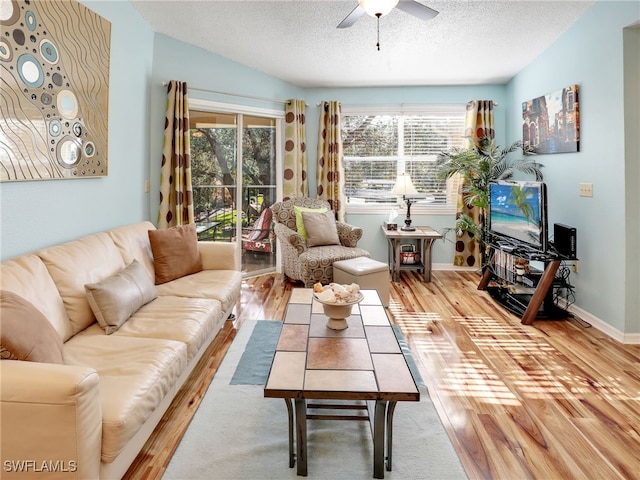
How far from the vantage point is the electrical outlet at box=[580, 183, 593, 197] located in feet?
11.3

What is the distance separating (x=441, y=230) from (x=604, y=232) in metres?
2.41

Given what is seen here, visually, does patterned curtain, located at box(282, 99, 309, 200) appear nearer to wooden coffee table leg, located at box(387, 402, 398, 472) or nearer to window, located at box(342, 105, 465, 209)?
window, located at box(342, 105, 465, 209)

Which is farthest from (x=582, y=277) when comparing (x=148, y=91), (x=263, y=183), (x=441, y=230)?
(x=148, y=91)

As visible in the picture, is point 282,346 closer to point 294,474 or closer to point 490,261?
point 294,474

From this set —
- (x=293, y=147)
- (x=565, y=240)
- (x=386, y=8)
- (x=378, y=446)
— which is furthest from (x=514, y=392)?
(x=293, y=147)

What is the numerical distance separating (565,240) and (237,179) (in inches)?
140

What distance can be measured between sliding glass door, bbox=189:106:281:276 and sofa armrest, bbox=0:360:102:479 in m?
3.51

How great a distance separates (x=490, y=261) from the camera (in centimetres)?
446

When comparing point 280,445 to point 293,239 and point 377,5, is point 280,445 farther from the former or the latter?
point 293,239

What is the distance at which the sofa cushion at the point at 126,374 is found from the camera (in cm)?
143

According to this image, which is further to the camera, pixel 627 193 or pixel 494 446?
pixel 627 193

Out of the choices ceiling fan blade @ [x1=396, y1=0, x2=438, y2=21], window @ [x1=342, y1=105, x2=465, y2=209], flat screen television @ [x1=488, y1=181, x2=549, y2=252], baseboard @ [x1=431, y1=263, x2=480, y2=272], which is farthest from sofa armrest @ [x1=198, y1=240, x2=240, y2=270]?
baseboard @ [x1=431, y1=263, x2=480, y2=272]

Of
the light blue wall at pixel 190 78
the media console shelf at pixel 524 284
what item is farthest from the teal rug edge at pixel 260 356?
the light blue wall at pixel 190 78

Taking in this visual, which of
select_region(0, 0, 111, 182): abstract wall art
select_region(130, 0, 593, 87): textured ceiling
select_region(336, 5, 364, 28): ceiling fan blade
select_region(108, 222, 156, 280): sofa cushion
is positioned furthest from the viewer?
select_region(130, 0, 593, 87): textured ceiling
